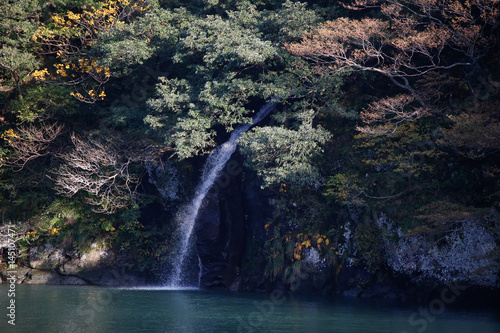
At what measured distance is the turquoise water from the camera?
32.9 feet

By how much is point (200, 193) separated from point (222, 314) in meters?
6.79

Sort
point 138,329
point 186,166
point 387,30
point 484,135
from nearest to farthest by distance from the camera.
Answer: point 138,329 < point 484,135 < point 387,30 < point 186,166

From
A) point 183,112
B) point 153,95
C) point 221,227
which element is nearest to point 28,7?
point 153,95

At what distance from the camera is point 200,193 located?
58.4ft

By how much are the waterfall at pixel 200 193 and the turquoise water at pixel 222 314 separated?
2520 mm

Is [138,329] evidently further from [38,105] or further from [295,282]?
[38,105]

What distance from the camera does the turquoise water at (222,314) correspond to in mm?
10016

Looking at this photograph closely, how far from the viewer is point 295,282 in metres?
15.4

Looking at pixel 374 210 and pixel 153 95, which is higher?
pixel 153 95

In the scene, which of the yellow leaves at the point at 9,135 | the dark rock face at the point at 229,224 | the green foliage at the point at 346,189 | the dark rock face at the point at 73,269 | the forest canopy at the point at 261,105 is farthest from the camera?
the yellow leaves at the point at 9,135

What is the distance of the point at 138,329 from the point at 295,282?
6839mm

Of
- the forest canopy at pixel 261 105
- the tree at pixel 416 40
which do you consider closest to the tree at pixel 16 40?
the forest canopy at pixel 261 105

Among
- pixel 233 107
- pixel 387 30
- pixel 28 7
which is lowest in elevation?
pixel 233 107

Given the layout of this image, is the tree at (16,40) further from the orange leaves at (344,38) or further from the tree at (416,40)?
the orange leaves at (344,38)
